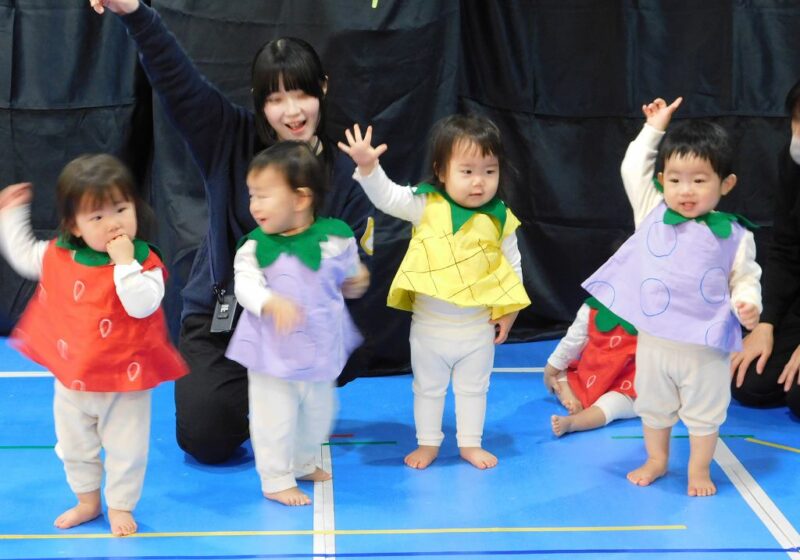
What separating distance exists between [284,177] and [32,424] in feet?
4.07

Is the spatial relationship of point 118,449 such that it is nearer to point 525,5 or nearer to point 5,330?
point 5,330

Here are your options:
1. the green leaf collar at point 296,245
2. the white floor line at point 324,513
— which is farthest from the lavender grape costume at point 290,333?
the white floor line at point 324,513

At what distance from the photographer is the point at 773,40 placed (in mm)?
3916

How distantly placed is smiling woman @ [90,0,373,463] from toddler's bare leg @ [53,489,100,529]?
0.40m

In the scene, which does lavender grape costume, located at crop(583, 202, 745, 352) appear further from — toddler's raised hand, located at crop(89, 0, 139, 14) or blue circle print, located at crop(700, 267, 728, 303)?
toddler's raised hand, located at crop(89, 0, 139, 14)

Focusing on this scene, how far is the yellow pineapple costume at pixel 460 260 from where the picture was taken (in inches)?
112

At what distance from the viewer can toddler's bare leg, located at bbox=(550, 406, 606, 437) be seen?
3.21m

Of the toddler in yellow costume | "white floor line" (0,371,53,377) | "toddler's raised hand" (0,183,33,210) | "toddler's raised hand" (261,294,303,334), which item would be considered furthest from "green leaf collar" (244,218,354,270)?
"white floor line" (0,371,53,377)

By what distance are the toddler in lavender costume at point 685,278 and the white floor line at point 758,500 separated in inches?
5.0

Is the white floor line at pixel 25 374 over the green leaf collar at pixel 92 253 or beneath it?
beneath

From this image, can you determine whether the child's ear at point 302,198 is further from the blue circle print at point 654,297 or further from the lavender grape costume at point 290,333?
the blue circle print at point 654,297

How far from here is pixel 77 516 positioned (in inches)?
102

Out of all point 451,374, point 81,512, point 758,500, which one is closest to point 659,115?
point 451,374

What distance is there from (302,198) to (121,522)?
2.86ft
